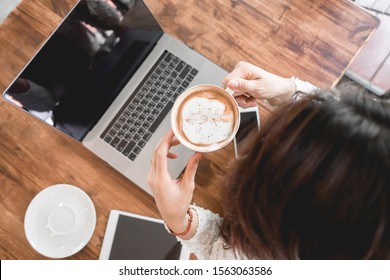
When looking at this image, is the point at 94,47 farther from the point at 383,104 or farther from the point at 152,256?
the point at 383,104

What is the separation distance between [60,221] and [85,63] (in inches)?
15.2

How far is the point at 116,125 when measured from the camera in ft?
3.20

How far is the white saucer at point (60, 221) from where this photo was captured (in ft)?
2.97

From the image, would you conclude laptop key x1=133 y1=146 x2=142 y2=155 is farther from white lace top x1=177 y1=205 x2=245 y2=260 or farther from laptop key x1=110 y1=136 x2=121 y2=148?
white lace top x1=177 y1=205 x2=245 y2=260

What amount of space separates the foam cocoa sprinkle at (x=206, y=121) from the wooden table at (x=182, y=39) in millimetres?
144

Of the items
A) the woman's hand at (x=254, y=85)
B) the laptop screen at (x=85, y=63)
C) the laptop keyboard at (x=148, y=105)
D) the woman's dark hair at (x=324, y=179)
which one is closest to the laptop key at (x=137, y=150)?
the laptop keyboard at (x=148, y=105)

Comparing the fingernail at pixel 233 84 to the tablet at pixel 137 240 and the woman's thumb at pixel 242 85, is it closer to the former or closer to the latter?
the woman's thumb at pixel 242 85

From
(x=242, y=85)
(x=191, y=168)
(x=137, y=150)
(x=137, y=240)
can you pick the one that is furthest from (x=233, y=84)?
(x=137, y=240)

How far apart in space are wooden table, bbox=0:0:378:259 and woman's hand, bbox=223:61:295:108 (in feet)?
0.21

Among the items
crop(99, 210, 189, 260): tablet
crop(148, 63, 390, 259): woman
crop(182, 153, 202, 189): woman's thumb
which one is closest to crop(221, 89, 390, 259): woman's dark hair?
crop(148, 63, 390, 259): woman

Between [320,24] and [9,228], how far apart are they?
950mm

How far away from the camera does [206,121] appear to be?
83 centimetres
